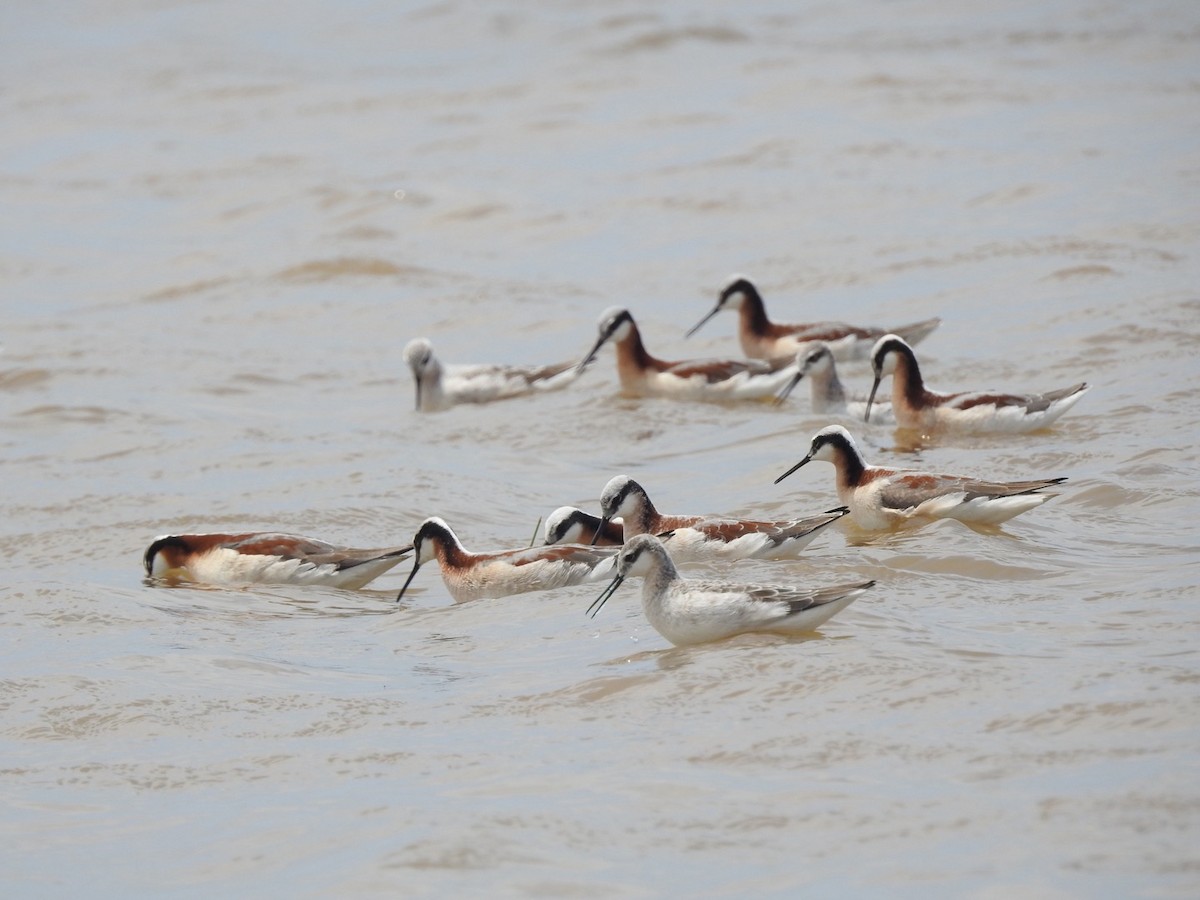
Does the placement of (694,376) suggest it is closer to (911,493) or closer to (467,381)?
(467,381)

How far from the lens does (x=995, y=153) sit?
82.7ft

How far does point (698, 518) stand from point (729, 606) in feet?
7.80

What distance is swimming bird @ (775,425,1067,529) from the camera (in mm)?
11227

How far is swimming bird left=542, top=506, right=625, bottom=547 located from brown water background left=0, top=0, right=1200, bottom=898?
0.92 meters

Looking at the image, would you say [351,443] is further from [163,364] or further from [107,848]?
[107,848]

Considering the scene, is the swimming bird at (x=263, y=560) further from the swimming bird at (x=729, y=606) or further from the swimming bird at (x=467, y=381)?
the swimming bird at (x=467, y=381)

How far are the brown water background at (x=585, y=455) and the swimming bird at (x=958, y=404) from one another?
8.2 inches

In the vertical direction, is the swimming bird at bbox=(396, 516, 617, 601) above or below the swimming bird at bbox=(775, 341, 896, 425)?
below

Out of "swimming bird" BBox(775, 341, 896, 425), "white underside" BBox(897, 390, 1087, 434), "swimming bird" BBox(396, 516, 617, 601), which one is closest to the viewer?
"swimming bird" BBox(396, 516, 617, 601)

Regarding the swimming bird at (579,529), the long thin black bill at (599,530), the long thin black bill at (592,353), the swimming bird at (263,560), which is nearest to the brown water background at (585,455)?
the swimming bird at (263,560)

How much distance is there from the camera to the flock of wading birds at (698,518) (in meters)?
9.15

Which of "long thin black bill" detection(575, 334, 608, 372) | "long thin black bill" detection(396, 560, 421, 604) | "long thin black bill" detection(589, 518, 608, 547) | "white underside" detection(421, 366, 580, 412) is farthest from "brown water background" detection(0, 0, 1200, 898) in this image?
"long thin black bill" detection(589, 518, 608, 547)

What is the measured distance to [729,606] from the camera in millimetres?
9031

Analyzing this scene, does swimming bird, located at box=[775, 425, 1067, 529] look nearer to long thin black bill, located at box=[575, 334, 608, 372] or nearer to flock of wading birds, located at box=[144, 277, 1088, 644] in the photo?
flock of wading birds, located at box=[144, 277, 1088, 644]
